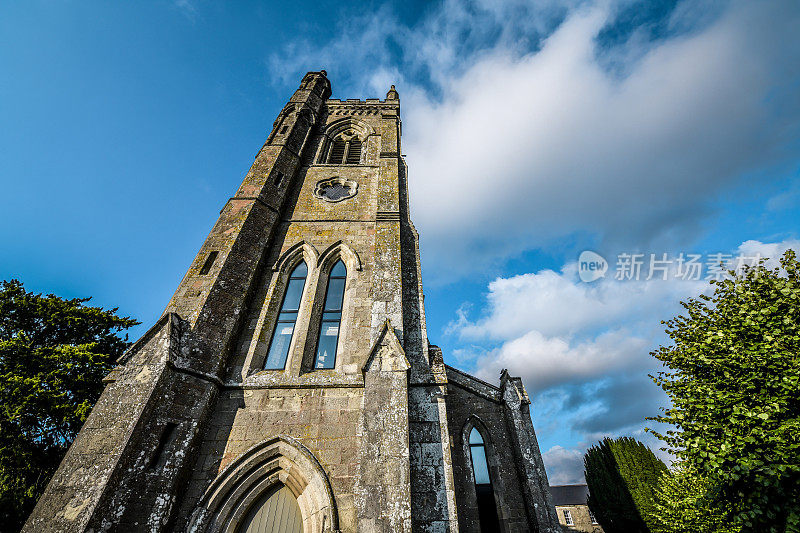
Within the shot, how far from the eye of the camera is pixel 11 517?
9.48 meters

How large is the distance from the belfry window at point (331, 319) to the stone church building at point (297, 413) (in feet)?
0.11

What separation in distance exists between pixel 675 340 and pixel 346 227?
375 inches

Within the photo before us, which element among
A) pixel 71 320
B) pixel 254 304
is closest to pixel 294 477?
pixel 254 304

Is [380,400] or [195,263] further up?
[195,263]

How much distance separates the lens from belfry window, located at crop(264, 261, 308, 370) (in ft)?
25.7

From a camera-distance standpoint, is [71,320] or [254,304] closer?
[254,304]

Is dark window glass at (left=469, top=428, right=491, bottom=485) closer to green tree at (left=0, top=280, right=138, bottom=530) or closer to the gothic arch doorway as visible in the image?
the gothic arch doorway

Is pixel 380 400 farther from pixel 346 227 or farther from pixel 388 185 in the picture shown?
pixel 388 185

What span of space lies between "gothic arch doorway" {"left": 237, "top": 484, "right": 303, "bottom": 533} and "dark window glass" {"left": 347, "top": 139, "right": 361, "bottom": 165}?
475 inches

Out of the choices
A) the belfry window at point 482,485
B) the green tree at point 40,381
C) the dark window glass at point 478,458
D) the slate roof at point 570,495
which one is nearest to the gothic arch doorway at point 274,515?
the belfry window at point 482,485

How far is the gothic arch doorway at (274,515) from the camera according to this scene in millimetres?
5938

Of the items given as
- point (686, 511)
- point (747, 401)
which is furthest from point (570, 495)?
point (747, 401)

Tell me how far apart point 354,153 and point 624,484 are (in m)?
25.3

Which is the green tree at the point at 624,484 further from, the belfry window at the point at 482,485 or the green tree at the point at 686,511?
Result: the belfry window at the point at 482,485
